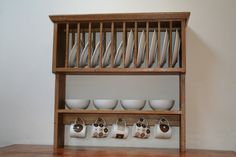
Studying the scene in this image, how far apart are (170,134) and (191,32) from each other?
0.63m

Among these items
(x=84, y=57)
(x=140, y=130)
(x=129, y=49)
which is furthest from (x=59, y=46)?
(x=140, y=130)

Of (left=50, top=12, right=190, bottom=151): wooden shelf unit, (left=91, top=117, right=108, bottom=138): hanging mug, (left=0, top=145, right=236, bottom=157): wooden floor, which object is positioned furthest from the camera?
(left=91, top=117, right=108, bottom=138): hanging mug

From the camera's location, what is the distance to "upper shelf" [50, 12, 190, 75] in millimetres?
1470

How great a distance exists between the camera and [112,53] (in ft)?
4.86

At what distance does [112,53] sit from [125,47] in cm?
9

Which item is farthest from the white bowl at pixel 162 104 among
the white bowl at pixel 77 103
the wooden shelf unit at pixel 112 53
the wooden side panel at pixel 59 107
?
the wooden side panel at pixel 59 107

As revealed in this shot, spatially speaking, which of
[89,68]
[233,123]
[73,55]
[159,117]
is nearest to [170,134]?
[159,117]

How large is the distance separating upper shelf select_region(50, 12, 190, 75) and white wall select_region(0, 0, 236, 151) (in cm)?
18

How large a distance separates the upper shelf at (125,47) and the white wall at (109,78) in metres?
0.18

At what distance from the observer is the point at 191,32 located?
5.56ft

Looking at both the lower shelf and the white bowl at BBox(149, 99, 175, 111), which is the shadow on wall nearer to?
the lower shelf

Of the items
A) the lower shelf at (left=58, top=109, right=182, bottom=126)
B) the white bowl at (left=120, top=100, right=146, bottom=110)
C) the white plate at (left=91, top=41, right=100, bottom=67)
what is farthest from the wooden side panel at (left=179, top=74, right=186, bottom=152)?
the white plate at (left=91, top=41, right=100, bottom=67)

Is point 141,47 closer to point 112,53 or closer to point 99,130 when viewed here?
point 112,53

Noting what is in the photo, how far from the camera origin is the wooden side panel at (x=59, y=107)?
1.55m
